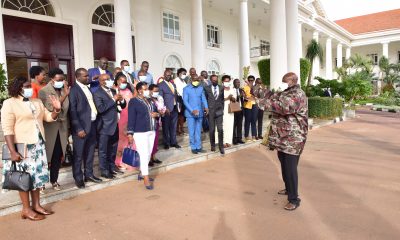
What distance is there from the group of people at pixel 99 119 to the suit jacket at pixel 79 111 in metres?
0.01

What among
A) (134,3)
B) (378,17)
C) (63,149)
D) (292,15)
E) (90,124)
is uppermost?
(378,17)

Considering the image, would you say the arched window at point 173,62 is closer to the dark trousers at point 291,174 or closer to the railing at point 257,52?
the railing at point 257,52

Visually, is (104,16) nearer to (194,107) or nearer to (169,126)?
(169,126)

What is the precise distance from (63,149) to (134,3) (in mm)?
10857

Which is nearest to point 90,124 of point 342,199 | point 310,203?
point 310,203

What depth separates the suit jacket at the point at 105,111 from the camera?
481cm

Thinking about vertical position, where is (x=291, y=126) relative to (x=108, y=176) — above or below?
above

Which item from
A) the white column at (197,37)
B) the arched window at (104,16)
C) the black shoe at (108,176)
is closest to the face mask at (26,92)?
the black shoe at (108,176)

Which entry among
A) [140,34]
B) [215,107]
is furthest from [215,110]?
[140,34]

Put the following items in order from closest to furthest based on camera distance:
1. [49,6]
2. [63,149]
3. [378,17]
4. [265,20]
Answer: [63,149], [49,6], [265,20], [378,17]

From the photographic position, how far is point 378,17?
132ft

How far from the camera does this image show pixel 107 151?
516 centimetres

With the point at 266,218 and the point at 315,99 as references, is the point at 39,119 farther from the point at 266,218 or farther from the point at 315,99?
the point at 315,99

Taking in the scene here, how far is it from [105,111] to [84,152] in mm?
708
